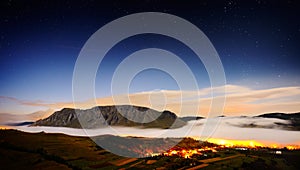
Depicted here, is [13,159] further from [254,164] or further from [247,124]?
[247,124]

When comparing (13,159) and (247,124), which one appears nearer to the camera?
(13,159)

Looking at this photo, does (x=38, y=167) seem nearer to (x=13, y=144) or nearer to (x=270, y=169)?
(x=13, y=144)

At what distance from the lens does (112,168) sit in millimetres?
44250

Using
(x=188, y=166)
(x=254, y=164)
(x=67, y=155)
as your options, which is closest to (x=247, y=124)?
(x=254, y=164)

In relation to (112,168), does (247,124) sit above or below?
above

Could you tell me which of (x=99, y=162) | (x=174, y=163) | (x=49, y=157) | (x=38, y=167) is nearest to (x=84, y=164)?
(x=99, y=162)

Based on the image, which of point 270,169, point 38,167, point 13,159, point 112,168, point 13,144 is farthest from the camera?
point 13,144

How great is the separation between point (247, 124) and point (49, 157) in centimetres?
5497

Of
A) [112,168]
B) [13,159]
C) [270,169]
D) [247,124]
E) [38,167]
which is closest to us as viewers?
[38,167]

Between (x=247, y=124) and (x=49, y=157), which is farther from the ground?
(x=247, y=124)

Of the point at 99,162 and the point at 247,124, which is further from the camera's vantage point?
the point at 247,124

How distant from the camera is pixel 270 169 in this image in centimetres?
4784

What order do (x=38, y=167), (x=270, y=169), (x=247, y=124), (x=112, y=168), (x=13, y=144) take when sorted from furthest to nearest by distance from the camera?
(x=247, y=124)
(x=13, y=144)
(x=270, y=169)
(x=112, y=168)
(x=38, y=167)

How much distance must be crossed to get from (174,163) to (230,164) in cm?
1196
